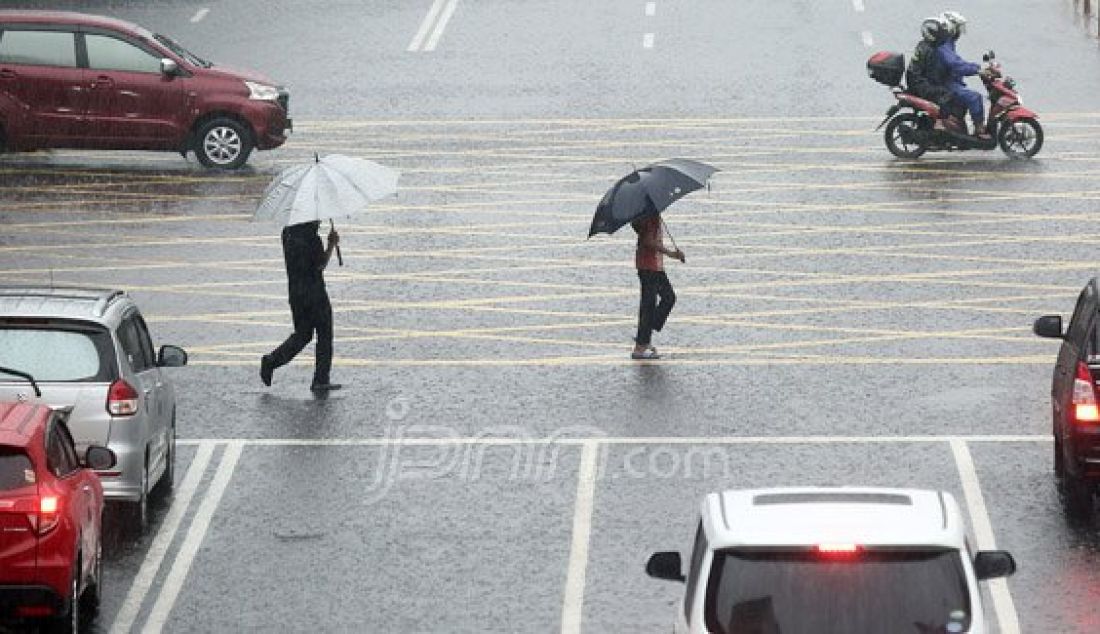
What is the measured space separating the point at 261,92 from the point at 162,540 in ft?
49.9

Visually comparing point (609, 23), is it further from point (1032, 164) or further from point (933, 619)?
point (933, 619)

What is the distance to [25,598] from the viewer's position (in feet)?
44.9

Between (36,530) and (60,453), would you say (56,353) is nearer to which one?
(60,453)

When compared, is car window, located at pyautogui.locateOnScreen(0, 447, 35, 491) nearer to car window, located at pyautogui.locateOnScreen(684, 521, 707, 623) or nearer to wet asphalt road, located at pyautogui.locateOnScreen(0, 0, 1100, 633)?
wet asphalt road, located at pyautogui.locateOnScreen(0, 0, 1100, 633)

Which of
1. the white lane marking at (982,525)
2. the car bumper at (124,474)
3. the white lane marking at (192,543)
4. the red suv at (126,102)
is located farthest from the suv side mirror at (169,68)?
the car bumper at (124,474)

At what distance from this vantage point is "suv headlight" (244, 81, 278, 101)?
104 feet

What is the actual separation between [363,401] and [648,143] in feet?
40.1

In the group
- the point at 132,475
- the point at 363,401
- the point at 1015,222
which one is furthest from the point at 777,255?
the point at 132,475

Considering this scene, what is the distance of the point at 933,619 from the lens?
35.9 feet

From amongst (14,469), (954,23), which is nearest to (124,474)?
(14,469)

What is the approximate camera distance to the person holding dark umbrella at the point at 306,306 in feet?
70.3

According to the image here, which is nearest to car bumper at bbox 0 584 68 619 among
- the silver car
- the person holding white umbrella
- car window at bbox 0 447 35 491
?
car window at bbox 0 447 35 491

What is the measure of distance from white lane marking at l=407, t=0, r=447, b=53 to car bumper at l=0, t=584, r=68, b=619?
25969 millimetres

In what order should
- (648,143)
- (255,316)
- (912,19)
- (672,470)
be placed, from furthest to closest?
(912,19)
(648,143)
(255,316)
(672,470)
